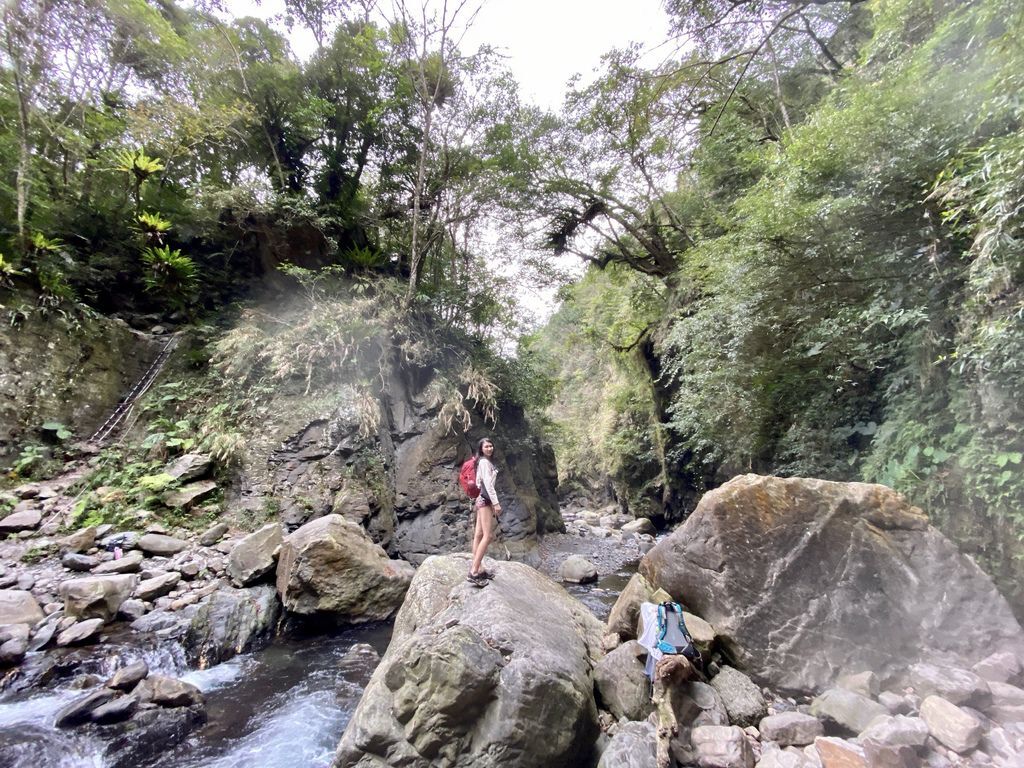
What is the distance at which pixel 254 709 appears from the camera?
4523 millimetres

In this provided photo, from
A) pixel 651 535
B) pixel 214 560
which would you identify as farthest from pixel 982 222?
pixel 651 535

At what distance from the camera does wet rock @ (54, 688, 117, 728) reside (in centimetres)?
389

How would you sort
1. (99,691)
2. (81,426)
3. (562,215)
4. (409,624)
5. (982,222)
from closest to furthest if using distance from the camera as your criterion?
(982,222)
(99,691)
(409,624)
(81,426)
(562,215)

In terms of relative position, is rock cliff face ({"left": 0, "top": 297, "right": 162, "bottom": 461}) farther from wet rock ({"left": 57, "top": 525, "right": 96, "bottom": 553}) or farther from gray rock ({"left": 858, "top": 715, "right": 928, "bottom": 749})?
gray rock ({"left": 858, "top": 715, "right": 928, "bottom": 749})

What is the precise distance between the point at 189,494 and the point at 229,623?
123 inches

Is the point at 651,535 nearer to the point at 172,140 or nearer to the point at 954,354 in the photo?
the point at 954,354

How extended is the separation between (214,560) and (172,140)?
10.4 metres

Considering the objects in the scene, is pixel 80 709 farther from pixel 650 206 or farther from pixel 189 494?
pixel 650 206

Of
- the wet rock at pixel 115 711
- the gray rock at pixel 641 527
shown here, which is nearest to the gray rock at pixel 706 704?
the wet rock at pixel 115 711

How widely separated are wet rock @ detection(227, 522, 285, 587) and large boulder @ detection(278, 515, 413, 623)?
226mm

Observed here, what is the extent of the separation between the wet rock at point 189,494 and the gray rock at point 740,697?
8.26 metres

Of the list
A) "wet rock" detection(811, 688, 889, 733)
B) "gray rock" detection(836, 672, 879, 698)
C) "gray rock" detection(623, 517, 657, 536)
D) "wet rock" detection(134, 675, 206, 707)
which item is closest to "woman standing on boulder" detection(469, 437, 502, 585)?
"wet rock" detection(134, 675, 206, 707)

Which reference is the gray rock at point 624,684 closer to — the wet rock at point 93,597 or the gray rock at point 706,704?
the gray rock at point 706,704

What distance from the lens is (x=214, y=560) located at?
21.7 feet
